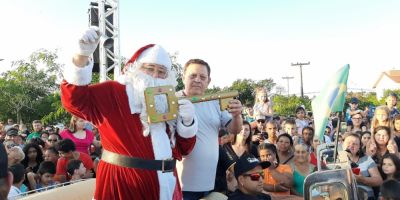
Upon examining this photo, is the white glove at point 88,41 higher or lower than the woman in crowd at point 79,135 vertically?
higher

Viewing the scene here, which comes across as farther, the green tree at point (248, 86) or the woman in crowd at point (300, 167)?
the green tree at point (248, 86)

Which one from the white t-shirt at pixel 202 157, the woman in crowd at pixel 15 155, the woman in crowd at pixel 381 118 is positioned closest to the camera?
the white t-shirt at pixel 202 157

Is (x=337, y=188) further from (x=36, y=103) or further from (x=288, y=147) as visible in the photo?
(x=36, y=103)

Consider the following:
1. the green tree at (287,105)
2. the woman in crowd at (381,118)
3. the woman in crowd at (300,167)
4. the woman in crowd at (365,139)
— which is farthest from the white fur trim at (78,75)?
the green tree at (287,105)

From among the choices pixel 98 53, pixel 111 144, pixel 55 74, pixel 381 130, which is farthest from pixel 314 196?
pixel 55 74

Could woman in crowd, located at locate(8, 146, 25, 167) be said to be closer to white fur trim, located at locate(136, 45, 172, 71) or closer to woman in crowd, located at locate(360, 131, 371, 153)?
white fur trim, located at locate(136, 45, 172, 71)

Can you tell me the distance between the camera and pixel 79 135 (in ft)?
21.8

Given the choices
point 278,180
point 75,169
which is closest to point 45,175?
point 75,169

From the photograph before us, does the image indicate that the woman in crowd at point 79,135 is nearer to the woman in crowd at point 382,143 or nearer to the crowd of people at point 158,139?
the crowd of people at point 158,139

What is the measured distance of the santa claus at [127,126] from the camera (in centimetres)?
243

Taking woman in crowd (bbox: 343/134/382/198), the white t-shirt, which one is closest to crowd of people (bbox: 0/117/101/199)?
the white t-shirt

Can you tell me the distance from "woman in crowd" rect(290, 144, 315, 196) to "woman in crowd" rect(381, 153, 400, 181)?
82cm

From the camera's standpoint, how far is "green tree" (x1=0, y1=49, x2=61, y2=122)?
30.5m

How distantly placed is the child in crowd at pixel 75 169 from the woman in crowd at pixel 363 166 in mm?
3091
